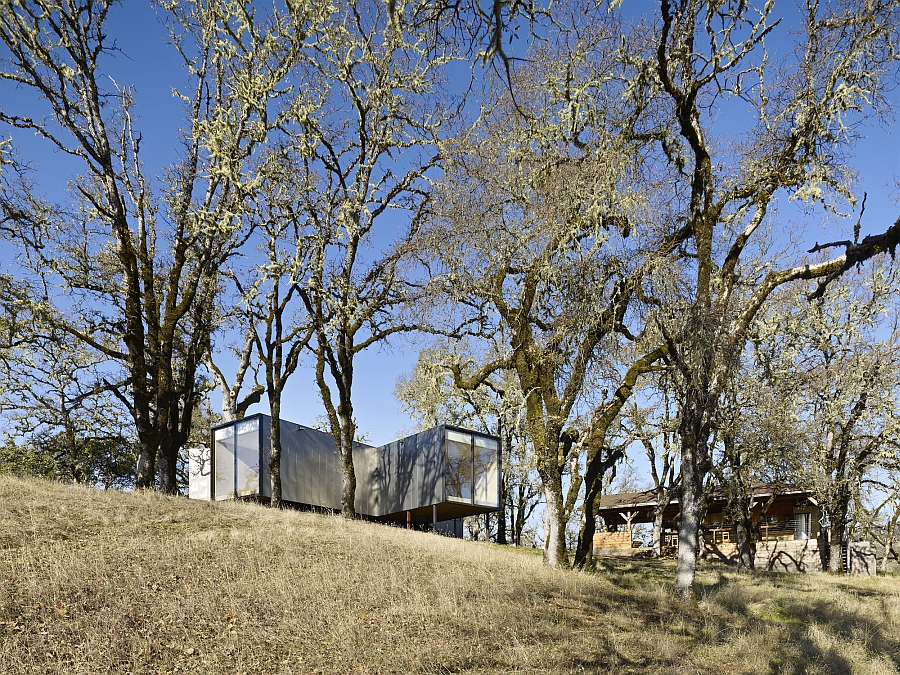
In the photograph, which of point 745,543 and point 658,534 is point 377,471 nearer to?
point 658,534

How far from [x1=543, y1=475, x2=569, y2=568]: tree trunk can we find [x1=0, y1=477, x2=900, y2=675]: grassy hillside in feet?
1.91

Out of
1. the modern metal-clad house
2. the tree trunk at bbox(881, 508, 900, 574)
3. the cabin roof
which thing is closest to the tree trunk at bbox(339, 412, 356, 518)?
the modern metal-clad house

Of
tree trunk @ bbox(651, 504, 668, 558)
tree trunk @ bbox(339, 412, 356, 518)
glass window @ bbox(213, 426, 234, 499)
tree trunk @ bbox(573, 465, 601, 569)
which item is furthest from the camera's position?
tree trunk @ bbox(651, 504, 668, 558)

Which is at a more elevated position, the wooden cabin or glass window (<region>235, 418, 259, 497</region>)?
glass window (<region>235, 418, 259, 497</region>)

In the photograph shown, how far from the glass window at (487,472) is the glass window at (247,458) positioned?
7166 millimetres

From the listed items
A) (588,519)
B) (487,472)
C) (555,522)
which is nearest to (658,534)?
(487,472)

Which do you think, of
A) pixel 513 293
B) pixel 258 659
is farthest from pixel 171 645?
pixel 513 293

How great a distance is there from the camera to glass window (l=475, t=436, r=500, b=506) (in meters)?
23.9

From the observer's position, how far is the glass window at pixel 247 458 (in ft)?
75.2

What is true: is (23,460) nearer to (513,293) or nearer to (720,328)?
(513,293)

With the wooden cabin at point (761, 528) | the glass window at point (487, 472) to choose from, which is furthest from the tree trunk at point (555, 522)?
the wooden cabin at point (761, 528)

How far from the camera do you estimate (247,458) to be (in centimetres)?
2314

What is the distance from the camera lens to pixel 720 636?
10.7 m

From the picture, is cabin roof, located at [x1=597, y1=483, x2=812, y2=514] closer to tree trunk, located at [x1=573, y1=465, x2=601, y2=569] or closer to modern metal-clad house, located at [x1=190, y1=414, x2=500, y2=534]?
modern metal-clad house, located at [x1=190, y1=414, x2=500, y2=534]
